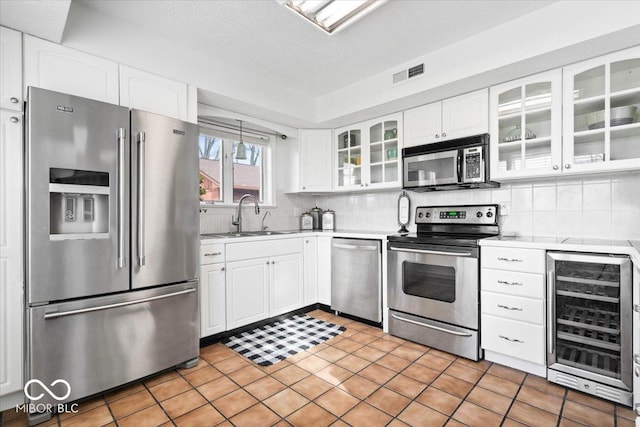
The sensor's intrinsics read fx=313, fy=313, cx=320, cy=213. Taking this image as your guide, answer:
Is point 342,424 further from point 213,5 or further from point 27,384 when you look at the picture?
point 213,5

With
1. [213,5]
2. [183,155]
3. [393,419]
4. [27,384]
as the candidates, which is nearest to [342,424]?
[393,419]

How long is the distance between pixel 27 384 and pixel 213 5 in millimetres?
2488

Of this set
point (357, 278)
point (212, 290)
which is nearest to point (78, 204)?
point (212, 290)

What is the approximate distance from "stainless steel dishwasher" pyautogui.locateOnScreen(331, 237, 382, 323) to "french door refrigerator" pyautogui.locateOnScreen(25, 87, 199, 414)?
5.17 ft

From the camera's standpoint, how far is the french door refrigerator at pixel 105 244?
1708 millimetres

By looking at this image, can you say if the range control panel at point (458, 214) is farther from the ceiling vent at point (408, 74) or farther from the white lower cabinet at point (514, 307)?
the ceiling vent at point (408, 74)

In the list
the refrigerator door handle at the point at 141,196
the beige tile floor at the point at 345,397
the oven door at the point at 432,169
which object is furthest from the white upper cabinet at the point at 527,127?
the refrigerator door handle at the point at 141,196

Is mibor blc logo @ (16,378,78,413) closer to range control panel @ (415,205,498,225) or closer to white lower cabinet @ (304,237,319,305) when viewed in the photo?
white lower cabinet @ (304,237,319,305)

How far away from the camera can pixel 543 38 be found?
6.95 feet

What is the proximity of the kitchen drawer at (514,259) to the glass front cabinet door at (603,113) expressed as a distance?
0.69m

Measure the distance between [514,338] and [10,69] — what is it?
368cm

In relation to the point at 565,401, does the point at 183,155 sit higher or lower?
higher

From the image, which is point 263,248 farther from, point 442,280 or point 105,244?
point 442,280

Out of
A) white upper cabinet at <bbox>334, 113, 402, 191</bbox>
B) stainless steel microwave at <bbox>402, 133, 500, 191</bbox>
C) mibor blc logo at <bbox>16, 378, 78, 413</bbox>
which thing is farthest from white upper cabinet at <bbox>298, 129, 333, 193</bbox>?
Answer: mibor blc logo at <bbox>16, 378, 78, 413</bbox>
